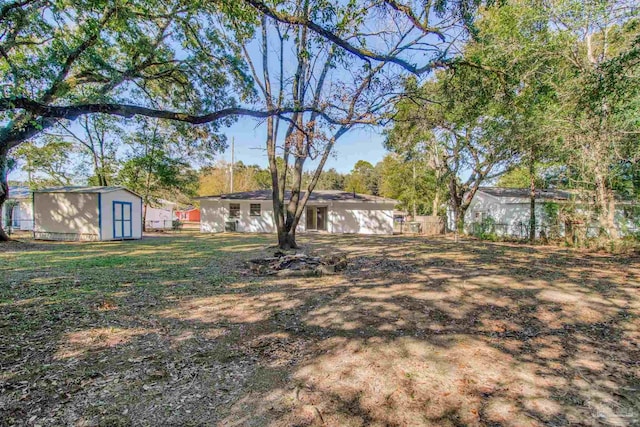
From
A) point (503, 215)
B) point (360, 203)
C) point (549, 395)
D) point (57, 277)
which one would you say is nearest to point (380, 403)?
point (549, 395)

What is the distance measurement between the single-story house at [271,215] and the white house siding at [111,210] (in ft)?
19.8

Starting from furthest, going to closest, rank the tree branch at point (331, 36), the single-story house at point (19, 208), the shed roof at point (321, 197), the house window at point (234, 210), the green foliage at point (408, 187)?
the green foliage at point (408, 187)
the house window at point (234, 210)
the shed roof at point (321, 197)
the single-story house at point (19, 208)
the tree branch at point (331, 36)

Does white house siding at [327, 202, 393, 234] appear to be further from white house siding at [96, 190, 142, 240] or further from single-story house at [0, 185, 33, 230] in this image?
single-story house at [0, 185, 33, 230]

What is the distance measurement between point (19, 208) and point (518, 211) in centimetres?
3611

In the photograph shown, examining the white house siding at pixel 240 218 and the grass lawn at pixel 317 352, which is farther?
the white house siding at pixel 240 218

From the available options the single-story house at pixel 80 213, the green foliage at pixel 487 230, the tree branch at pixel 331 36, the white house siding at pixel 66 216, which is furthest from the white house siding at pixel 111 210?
the green foliage at pixel 487 230

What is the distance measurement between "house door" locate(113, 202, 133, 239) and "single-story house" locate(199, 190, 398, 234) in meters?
6.47

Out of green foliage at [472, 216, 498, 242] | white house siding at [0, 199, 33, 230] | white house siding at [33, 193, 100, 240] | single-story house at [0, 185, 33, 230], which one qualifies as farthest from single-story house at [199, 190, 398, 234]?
white house siding at [0, 199, 33, 230]

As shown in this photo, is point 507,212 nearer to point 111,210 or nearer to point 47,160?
point 111,210

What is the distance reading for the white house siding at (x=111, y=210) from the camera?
14.7 meters

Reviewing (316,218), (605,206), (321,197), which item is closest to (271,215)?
(316,218)

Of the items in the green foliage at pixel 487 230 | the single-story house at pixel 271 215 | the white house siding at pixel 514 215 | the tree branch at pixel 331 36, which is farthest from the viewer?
the single-story house at pixel 271 215

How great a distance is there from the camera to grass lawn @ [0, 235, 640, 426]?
2312 millimetres

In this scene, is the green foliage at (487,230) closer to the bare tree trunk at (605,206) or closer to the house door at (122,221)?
the bare tree trunk at (605,206)
